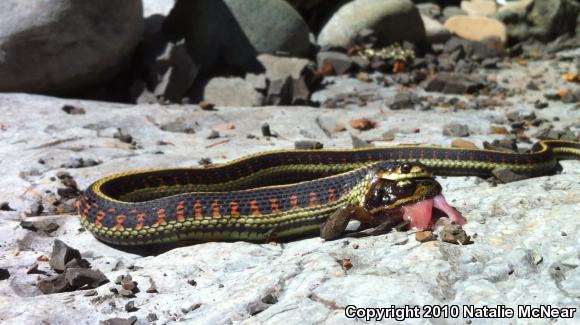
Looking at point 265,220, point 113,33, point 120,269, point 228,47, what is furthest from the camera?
point 228,47

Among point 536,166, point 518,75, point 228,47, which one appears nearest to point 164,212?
point 536,166

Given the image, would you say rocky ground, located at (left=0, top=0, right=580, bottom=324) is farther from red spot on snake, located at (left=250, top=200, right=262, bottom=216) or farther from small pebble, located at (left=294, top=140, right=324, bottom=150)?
red spot on snake, located at (left=250, top=200, right=262, bottom=216)

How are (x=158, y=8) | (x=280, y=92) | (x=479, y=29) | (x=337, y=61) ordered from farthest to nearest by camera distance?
(x=479, y=29) → (x=337, y=61) → (x=158, y=8) → (x=280, y=92)

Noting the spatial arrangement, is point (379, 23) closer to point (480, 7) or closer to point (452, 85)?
point (452, 85)

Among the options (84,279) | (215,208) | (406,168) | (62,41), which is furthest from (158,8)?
(84,279)

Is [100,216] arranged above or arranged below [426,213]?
below

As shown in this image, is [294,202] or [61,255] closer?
[61,255]

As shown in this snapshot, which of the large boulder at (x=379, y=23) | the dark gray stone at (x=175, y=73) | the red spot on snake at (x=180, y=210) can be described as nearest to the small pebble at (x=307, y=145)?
the red spot on snake at (x=180, y=210)

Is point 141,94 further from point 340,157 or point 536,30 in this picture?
point 536,30
